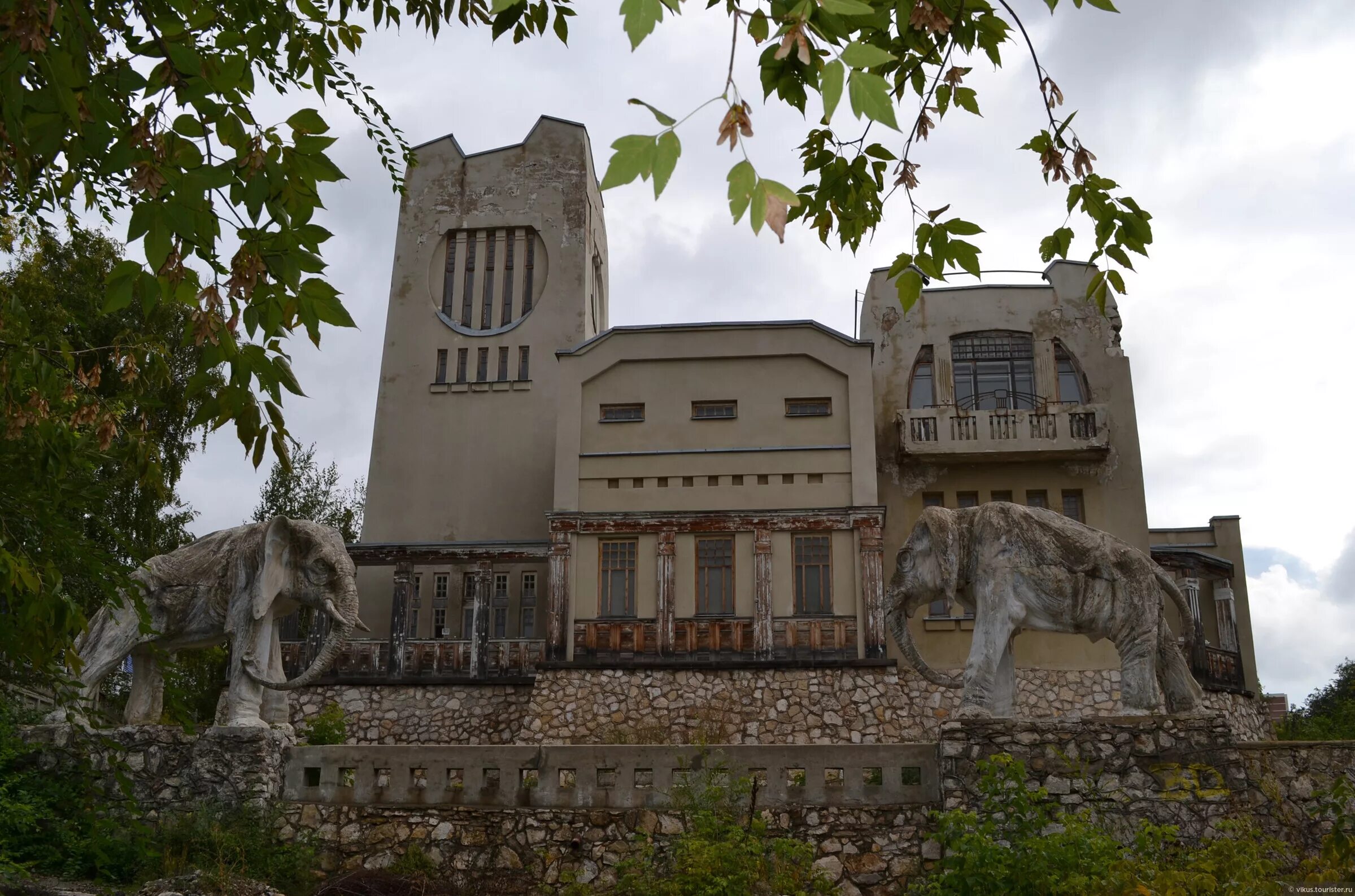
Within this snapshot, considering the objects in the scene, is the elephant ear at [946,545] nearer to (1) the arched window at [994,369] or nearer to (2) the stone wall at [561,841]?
(2) the stone wall at [561,841]

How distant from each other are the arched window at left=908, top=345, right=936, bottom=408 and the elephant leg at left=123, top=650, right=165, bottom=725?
52.9 feet

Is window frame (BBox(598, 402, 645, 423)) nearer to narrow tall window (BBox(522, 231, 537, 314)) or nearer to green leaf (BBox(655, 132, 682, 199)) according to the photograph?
narrow tall window (BBox(522, 231, 537, 314))

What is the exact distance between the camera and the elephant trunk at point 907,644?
39.1 feet

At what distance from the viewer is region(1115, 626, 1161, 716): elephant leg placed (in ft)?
35.5

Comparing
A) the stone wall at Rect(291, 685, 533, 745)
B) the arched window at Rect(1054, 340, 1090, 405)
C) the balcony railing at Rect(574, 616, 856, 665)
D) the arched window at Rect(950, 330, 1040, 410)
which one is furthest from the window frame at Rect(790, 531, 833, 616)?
the arched window at Rect(1054, 340, 1090, 405)

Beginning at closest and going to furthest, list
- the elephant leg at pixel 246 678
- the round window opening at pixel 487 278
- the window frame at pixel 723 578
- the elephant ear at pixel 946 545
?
the elephant ear at pixel 946 545 < the elephant leg at pixel 246 678 < the window frame at pixel 723 578 < the round window opening at pixel 487 278

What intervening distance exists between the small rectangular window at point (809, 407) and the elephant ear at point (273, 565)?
40.8ft

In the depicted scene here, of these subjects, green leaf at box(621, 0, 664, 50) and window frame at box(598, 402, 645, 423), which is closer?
green leaf at box(621, 0, 664, 50)

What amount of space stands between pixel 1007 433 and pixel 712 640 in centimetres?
702

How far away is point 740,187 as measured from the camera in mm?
3303

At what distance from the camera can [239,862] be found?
34.3 ft

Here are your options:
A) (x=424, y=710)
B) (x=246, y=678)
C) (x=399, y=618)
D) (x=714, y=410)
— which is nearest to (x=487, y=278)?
(x=714, y=410)

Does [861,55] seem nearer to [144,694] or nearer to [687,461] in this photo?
[144,694]

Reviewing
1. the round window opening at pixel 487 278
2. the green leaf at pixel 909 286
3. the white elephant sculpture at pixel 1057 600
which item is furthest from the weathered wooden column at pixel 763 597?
the green leaf at pixel 909 286
